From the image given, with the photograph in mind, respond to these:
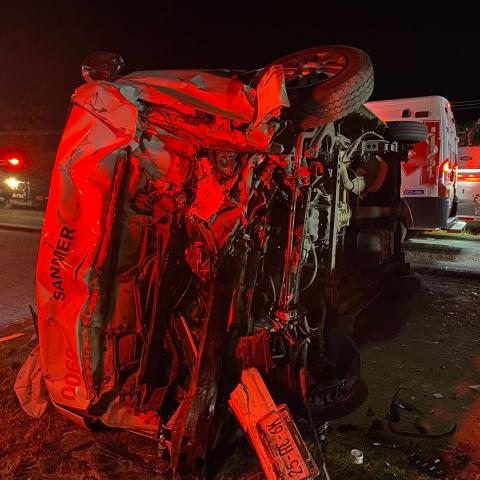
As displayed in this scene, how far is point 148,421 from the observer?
2.85 meters

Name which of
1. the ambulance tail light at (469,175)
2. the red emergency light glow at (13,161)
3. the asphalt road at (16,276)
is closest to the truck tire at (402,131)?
the asphalt road at (16,276)

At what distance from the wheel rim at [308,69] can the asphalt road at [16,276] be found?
4275 millimetres

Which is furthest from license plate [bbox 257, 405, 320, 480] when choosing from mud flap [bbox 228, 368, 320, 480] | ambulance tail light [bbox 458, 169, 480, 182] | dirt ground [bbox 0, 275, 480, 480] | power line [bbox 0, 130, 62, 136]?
power line [bbox 0, 130, 62, 136]

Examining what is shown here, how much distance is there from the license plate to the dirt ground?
446mm

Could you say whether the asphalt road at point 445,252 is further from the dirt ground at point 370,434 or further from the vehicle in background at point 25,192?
the vehicle in background at point 25,192

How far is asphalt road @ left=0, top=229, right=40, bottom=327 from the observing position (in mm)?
5742

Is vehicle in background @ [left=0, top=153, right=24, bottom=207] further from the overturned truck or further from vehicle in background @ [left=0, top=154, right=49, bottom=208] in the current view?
the overturned truck

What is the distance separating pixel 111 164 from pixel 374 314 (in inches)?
163

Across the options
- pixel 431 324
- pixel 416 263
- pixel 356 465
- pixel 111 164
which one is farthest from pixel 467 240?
pixel 111 164

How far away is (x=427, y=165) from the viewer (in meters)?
8.72

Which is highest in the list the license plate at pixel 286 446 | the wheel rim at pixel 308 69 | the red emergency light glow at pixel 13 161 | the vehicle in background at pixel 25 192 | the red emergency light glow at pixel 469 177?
the red emergency light glow at pixel 13 161

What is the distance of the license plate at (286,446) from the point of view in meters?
2.26

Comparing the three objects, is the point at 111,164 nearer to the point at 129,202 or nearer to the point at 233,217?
the point at 129,202

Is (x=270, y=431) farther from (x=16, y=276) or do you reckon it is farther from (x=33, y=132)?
(x=33, y=132)
